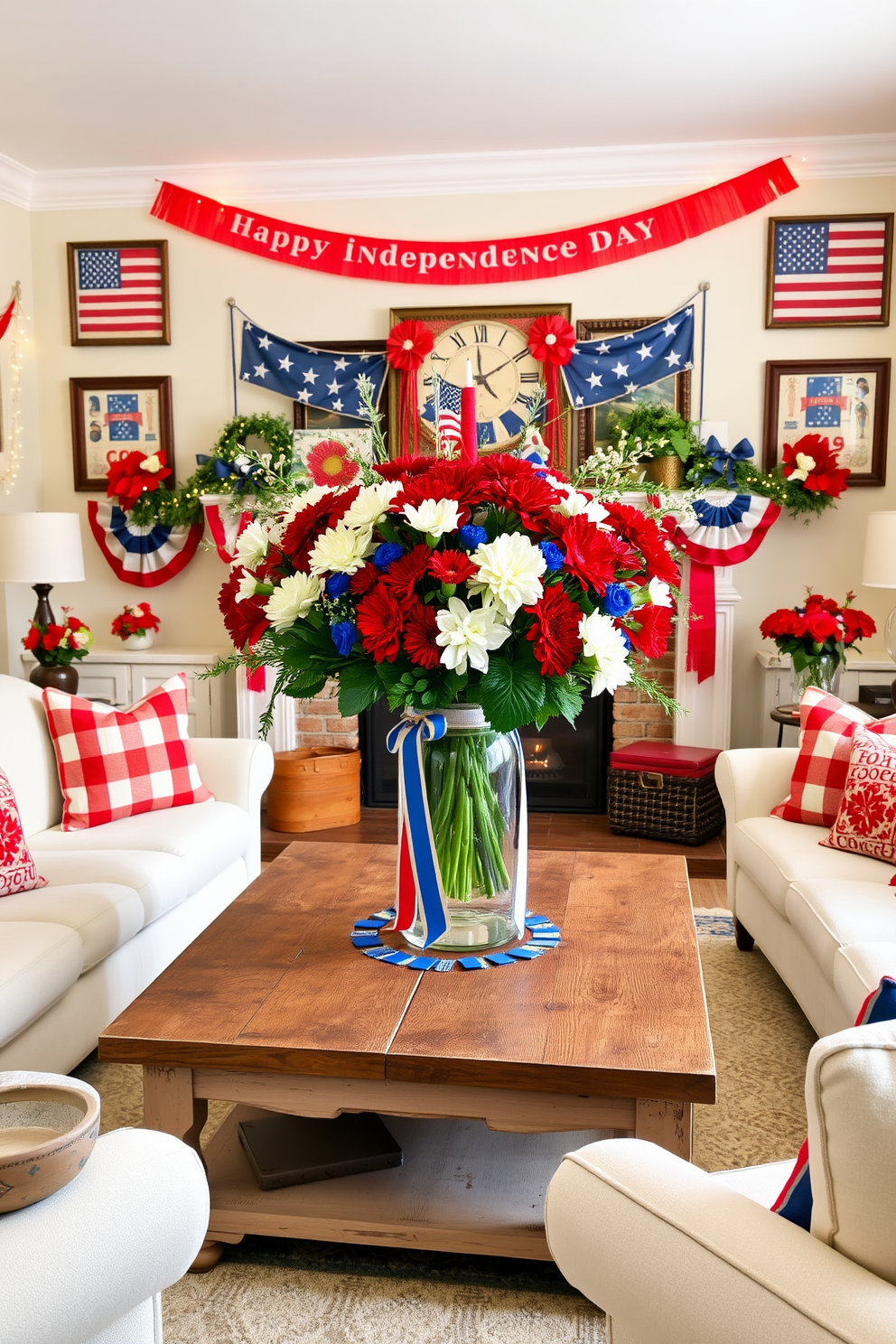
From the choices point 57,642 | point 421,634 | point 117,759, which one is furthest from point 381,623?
point 57,642

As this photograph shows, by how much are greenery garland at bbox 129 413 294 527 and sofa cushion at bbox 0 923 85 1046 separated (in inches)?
→ 107

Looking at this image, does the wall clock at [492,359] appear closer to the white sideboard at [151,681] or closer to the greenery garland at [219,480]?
the greenery garland at [219,480]

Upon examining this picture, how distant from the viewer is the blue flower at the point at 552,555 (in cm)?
164

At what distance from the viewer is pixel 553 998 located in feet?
5.78

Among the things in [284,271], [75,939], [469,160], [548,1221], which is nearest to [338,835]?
[75,939]

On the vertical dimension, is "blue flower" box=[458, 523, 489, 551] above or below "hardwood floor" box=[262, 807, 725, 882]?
above

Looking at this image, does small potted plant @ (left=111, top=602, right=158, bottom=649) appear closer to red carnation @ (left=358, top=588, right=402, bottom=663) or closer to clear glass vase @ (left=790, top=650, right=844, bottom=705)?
clear glass vase @ (left=790, top=650, right=844, bottom=705)

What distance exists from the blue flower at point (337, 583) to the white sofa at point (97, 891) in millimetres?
989

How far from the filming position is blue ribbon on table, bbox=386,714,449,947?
5.94ft

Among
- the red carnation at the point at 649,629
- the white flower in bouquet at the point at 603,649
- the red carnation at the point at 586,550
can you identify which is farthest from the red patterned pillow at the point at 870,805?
the red carnation at the point at 586,550

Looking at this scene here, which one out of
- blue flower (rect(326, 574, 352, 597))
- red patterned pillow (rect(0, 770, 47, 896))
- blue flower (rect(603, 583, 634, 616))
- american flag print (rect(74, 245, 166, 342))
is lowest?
red patterned pillow (rect(0, 770, 47, 896))

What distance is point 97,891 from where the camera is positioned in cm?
247

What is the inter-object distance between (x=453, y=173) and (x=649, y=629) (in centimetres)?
363

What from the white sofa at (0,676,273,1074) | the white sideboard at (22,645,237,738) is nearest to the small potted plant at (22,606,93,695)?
the white sideboard at (22,645,237,738)
